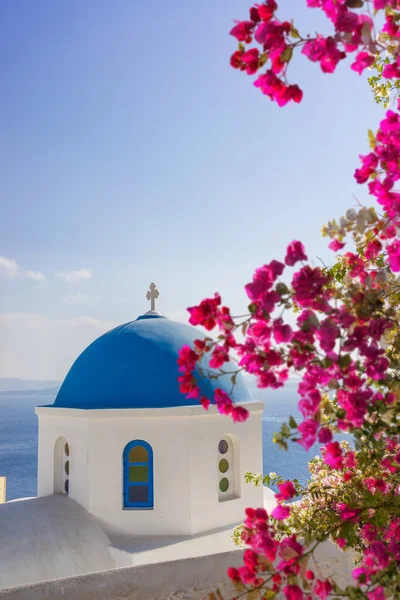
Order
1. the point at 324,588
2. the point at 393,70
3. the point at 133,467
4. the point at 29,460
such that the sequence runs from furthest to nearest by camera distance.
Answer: the point at 29,460
the point at 133,467
the point at 393,70
the point at 324,588

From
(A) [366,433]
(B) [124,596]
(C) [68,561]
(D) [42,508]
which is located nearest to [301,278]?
(A) [366,433]

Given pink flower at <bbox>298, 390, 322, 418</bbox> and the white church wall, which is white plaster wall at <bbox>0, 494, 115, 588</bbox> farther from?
pink flower at <bbox>298, 390, 322, 418</bbox>

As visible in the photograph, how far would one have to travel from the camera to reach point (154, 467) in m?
7.92

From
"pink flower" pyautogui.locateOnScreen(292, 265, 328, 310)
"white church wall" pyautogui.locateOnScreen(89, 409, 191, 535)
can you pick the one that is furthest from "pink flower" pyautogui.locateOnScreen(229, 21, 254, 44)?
"white church wall" pyautogui.locateOnScreen(89, 409, 191, 535)

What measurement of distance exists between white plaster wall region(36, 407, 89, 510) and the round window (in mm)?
1938

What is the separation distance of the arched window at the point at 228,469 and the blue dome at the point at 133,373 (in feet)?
2.51

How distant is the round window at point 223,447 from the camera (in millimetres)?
8469

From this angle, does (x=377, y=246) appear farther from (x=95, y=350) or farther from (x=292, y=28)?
(x=95, y=350)

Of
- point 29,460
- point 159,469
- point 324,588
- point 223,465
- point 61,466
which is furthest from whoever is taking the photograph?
point 29,460

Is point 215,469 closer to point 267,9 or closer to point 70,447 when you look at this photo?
point 70,447

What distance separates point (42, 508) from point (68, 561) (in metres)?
1.05

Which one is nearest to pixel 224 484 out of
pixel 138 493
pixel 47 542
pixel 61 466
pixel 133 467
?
pixel 138 493

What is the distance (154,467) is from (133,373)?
1386 mm

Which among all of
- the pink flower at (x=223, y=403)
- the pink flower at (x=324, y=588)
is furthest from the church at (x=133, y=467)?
the pink flower at (x=223, y=403)
